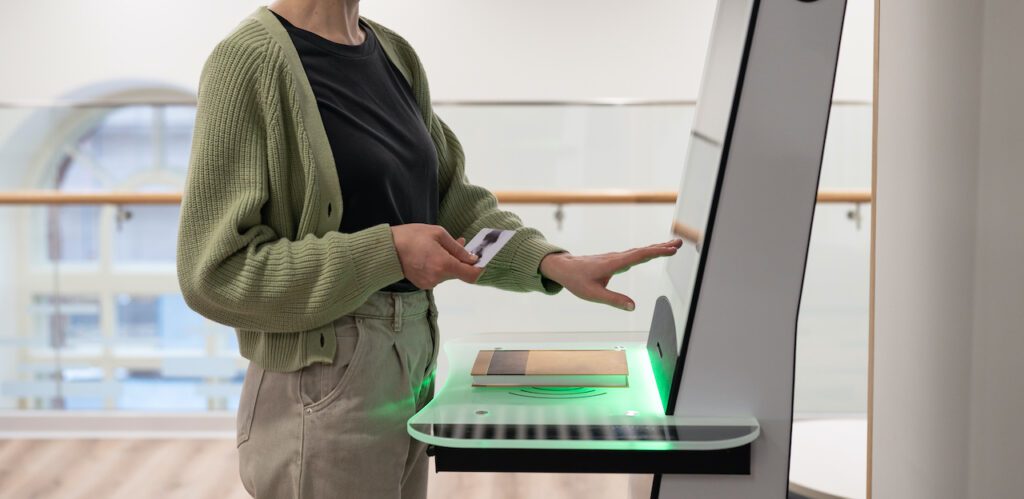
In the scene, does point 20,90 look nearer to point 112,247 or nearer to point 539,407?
point 112,247

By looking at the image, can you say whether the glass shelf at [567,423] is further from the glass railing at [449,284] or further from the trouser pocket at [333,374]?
the glass railing at [449,284]

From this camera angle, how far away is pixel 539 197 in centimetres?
320

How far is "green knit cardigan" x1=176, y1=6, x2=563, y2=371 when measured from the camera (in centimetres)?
100

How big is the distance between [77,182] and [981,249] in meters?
3.16

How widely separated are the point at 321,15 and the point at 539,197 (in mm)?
2098

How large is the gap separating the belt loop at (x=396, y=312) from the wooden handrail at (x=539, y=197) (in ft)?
6.79

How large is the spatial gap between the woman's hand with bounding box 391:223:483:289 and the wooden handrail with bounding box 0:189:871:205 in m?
2.16

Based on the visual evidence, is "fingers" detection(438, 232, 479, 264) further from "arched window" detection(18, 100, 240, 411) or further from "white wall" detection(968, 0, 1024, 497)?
"arched window" detection(18, 100, 240, 411)

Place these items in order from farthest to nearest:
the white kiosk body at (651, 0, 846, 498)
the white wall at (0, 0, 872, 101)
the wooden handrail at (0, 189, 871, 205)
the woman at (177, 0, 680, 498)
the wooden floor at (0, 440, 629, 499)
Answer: the white wall at (0, 0, 872, 101), the wooden handrail at (0, 189, 871, 205), the wooden floor at (0, 440, 629, 499), the woman at (177, 0, 680, 498), the white kiosk body at (651, 0, 846, 498)

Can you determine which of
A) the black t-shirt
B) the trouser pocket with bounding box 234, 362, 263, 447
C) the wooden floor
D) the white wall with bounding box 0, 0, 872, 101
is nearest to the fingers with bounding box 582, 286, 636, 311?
the black t-shirt

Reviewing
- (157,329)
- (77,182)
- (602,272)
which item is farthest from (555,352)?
(77,182)

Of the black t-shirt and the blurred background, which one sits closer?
the black t-shirt

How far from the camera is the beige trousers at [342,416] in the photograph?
1.08 metres

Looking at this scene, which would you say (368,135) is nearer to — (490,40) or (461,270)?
(461,270)
